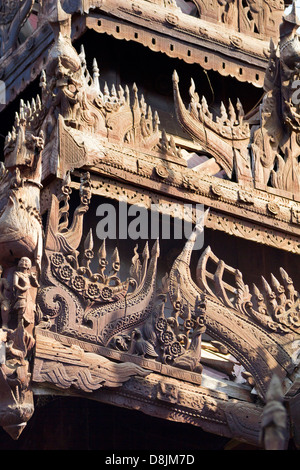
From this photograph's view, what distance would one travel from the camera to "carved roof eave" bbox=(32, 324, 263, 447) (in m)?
18.5

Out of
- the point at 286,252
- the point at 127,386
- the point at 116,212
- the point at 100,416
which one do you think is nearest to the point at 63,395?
the point at 127,386

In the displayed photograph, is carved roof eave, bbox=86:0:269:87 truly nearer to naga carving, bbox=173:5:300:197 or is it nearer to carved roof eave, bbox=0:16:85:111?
carved roof eave, bbox=0:16:85:111

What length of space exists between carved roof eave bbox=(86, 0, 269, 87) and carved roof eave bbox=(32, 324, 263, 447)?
7010 millimetres

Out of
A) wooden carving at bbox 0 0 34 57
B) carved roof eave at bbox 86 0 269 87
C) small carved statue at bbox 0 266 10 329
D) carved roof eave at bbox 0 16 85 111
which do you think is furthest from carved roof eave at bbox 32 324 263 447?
wooden carving at bbox 0 0 34 57

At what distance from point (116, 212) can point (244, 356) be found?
289cm

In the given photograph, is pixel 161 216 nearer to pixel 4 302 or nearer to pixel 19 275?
pixel 19 275

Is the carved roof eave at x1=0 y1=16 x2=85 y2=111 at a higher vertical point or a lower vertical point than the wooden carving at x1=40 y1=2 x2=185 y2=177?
higher

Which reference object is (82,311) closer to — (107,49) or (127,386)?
(127,386)

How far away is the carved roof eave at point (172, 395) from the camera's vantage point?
18547 mm

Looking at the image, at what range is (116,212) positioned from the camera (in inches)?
842

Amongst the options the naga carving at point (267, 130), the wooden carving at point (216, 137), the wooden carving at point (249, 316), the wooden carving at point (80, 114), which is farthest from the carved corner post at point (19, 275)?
the naga carving at point (267, 130)

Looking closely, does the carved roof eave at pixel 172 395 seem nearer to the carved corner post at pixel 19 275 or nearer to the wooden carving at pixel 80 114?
the carved corner post at pixel 19 275

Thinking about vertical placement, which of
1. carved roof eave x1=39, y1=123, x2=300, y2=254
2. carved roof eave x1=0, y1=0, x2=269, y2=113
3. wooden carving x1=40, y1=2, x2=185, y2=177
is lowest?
carved roof eave x1=39, y1=123, x2=300, y2=254
